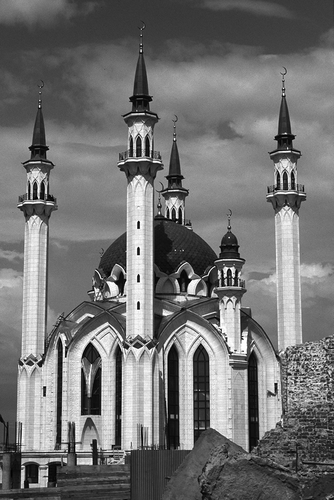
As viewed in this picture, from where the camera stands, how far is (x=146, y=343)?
4944 cm

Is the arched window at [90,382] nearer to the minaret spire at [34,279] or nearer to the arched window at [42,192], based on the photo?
the minaret spire at [34,279]

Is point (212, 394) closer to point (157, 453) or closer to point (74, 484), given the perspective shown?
point (74, 484)

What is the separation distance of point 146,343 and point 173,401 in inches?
173

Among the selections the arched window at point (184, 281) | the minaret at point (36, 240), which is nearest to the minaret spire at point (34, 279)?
the minaret at point (36, 240)

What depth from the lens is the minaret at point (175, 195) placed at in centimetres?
6788

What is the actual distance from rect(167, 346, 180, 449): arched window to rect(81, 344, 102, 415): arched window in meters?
4.16

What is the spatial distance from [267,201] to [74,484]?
28.5m

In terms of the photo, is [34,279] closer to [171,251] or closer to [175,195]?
[171,251]

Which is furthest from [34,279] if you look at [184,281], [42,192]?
[184,281]

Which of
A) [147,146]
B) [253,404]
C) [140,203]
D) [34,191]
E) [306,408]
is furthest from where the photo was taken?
[34,191]

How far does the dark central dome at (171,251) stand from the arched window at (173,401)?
23.6ft

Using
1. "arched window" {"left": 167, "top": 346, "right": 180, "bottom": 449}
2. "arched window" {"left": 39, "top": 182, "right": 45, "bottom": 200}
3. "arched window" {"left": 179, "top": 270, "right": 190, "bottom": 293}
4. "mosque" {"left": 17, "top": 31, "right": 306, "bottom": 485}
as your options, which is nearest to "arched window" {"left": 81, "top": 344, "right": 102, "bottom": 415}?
"mosque" {"left": 17, "top": 31, "right": 306, "bottom": 485}

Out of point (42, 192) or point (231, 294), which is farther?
point (42, 192)

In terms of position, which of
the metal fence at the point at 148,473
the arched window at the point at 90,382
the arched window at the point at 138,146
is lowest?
Result: the metal fence at the point at 148,473
